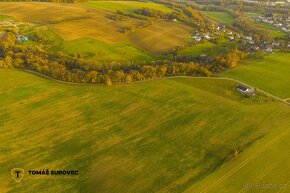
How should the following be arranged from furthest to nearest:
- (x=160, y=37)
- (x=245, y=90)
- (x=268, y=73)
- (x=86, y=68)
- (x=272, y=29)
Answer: (x=272, y=29), (x=160, y=37), (x=268, y=73), (x=86, y=68), (x=245, y=90)

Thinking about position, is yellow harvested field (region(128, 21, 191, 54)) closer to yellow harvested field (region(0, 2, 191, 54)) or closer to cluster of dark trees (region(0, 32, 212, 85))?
yellow harvested field (region(0, 2, 191, 54))

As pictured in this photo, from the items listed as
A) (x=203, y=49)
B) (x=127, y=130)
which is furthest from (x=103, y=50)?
(x=127, y=130)

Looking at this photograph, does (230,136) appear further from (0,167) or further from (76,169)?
(0,167)

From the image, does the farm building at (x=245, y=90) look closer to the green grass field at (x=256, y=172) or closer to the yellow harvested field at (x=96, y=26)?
the green grass field at (x=256, y=172)

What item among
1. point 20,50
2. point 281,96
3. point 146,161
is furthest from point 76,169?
point 20,50

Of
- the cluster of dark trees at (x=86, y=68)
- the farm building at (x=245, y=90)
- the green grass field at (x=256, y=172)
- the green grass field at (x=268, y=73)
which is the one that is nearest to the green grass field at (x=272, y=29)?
the green grass field at (x=268, y=73)

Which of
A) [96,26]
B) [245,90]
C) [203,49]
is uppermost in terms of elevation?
[96,26]

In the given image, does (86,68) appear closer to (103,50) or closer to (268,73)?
(103,50)
